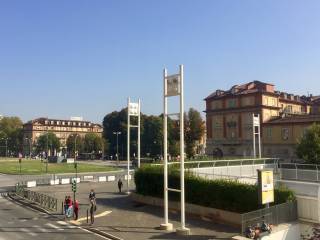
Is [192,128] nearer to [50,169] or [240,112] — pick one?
[240,112]

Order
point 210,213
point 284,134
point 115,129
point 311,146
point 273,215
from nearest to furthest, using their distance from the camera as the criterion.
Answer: point 273,215 → point 210,213 → point 311,146 → point 284,134 → point 115,129

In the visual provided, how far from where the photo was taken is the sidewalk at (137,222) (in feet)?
84.0

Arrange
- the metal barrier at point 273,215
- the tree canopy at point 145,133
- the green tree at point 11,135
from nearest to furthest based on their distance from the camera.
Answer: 1. the metal barrier at point 273,215
2. the tree canopy at point 145,133
3. the green tree at point 11,135

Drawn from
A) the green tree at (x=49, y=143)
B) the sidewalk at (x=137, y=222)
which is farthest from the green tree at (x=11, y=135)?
the sidewalk at (x=137, y=222)

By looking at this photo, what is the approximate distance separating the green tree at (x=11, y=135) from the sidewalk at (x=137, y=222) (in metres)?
158

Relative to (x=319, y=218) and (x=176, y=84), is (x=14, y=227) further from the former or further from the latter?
(x=319, y=218)

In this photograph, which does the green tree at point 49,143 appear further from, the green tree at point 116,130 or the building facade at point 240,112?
the building facade at point 240,112

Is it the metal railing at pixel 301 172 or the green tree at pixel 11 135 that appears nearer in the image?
the metal railing at pixel 301 172

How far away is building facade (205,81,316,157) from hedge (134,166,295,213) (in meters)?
62.2

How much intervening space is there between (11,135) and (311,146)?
157389 mm

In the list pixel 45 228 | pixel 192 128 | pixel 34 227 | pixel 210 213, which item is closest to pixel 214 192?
pixel 210 213

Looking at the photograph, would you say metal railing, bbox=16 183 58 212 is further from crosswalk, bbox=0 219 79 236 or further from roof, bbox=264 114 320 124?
roof, bbox=264 114 320 124

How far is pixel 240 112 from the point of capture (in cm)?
10025

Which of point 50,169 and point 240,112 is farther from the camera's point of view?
point 240,112
